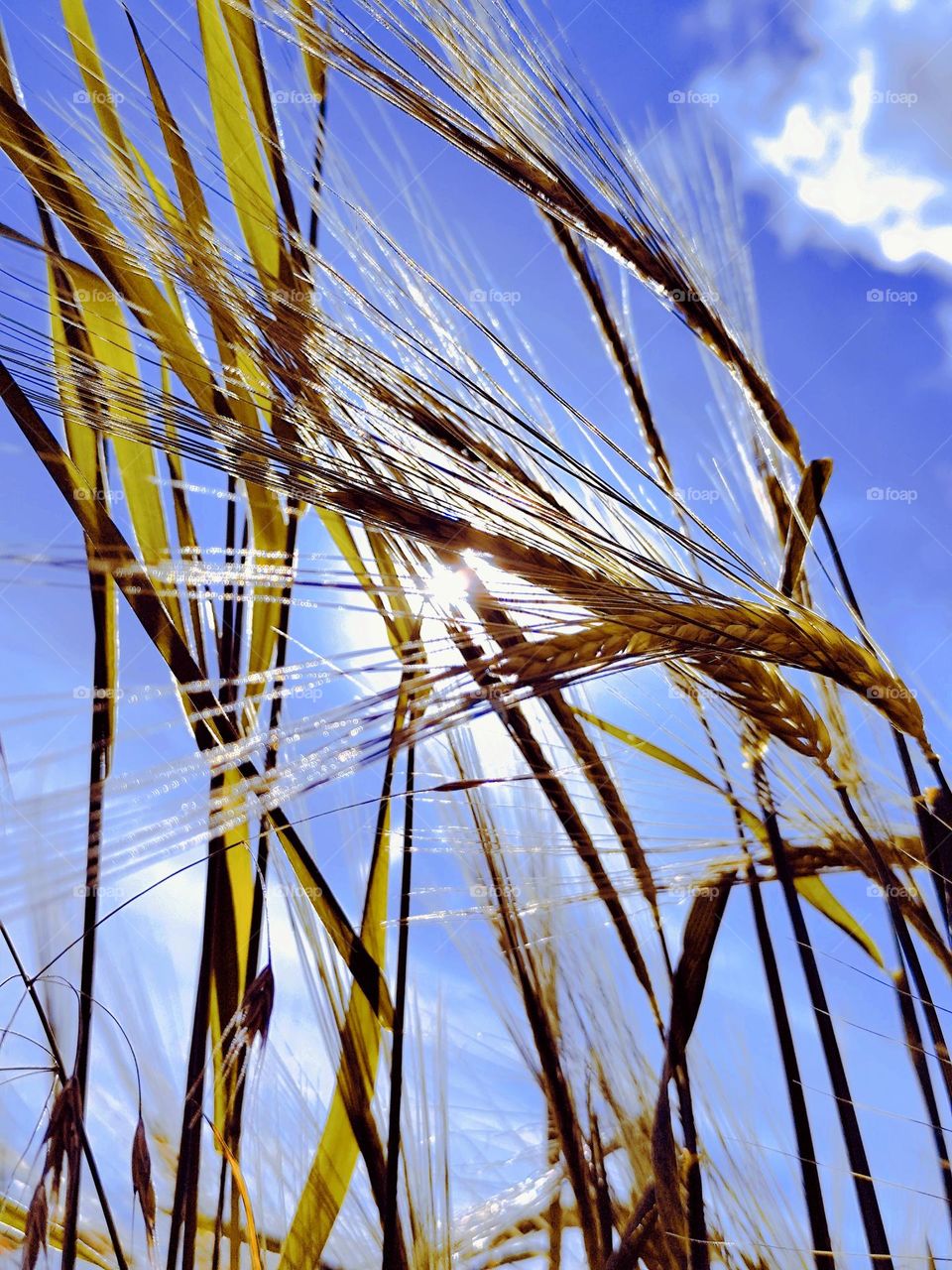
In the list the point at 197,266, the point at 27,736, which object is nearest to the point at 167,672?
the point at 27,736

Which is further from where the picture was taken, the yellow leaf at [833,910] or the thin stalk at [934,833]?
the yellow leaf at [833,910]

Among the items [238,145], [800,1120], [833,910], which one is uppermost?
[238,145]

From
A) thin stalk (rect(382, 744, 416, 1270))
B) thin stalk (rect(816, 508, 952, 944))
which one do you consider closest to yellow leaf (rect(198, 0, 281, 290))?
thin stalk (rect(382, 744, 416, 1270))

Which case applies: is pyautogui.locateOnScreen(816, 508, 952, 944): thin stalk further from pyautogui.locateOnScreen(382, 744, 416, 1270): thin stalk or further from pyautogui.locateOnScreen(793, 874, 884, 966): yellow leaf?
pyautogui.locateOnScreen(382, 744, 416, 1270): thin stalk

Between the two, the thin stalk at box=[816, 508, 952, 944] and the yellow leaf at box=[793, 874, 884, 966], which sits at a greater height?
the thin stalk at box=[816, 508, 952, 944]

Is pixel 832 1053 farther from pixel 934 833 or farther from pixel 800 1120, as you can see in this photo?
pixel 934 833

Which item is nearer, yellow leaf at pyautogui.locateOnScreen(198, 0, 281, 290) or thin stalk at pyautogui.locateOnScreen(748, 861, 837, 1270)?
thin stalk at pyautogui.locateOnScreen(748, 861, 837, 1270)

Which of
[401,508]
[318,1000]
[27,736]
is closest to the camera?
[401,508]

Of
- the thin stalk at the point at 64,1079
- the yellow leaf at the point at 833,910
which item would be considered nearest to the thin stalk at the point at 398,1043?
the thin stalk at the point at 64,1079

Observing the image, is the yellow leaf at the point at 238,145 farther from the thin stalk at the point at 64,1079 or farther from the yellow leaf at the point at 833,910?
the yellow leaf at the point at 833,910

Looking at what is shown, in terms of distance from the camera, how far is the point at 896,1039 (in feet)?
2.00

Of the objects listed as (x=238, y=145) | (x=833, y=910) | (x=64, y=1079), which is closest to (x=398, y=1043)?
(x=64, y=1079)

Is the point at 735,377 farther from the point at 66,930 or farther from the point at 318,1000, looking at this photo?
the point at 66,930

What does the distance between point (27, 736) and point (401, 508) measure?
0.61 metres
